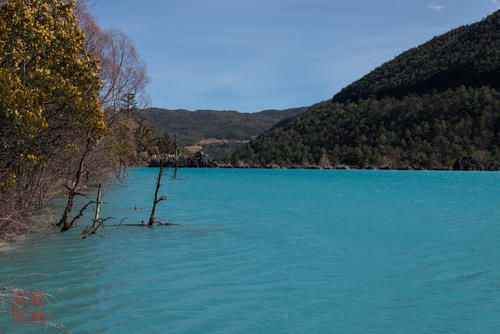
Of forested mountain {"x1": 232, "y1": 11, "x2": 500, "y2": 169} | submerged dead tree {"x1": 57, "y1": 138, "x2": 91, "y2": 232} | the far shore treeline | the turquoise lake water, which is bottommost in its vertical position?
the turquoise lake water

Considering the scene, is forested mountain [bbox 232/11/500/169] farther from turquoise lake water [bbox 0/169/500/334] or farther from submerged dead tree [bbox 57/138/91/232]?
submerged dead tree [bbox 57/138/91/232]

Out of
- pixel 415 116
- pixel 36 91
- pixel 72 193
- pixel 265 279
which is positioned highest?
A: pixel 415 116

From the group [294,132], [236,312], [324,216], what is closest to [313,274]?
[236,312]

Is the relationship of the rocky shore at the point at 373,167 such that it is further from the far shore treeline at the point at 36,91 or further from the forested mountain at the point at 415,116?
the far shore treeline at the point at 36,91

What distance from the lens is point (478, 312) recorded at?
882cm

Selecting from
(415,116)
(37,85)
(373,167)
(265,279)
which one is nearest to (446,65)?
(415,116)

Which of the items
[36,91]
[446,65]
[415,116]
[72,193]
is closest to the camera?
[36,91]

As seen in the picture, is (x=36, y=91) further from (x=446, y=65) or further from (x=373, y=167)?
(x=446, y=65)

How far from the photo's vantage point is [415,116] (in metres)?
120

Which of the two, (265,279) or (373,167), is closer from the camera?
(265,279)

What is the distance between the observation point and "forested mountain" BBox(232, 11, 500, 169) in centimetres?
10944

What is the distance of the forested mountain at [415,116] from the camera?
10944cm

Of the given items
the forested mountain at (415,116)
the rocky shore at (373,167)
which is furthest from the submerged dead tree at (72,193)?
the forested mountain at (415,116)

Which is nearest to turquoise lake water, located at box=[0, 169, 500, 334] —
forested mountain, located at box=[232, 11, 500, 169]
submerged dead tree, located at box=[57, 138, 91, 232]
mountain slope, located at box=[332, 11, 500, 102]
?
submerged dead tree, located at box=[57, 138, 91, 232]
